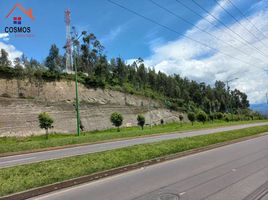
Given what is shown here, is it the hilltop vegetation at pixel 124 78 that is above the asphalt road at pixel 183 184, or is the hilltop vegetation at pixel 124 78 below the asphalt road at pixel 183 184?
above

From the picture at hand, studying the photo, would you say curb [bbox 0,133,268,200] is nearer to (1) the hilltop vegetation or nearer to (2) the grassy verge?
(2) the grassy verge

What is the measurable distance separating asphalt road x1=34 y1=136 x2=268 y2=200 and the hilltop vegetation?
3675 centimetres

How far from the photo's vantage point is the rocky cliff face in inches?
1490

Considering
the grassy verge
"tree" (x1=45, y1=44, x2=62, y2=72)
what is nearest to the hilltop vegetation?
"tree" (x1=45, y1=44, x2=62, y2=72)

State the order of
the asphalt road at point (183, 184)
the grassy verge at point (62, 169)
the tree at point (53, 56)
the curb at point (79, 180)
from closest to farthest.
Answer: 1. the asphalt road at point (183, 184)
2. the curb at point (79, 180)
3. the grassy verge at point (62, 169)
4. the tree at point (53, 56)

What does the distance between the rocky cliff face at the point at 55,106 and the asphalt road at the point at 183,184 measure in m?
31.2

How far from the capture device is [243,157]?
12.3 m

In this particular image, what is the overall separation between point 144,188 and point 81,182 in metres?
Result: 2.23

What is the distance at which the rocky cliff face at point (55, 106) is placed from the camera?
37844mm

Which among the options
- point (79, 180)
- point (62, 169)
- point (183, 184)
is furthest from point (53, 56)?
→ point (183, 184)

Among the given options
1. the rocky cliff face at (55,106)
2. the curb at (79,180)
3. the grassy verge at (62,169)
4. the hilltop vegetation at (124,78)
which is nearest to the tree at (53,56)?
the hilltop vegetation at (124,78)

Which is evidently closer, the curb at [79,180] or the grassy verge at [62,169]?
the curb at [79,180]

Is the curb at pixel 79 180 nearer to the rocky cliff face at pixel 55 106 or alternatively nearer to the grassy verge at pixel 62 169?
the grassy verge at pixel 62 169

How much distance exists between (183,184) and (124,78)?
8805cm
